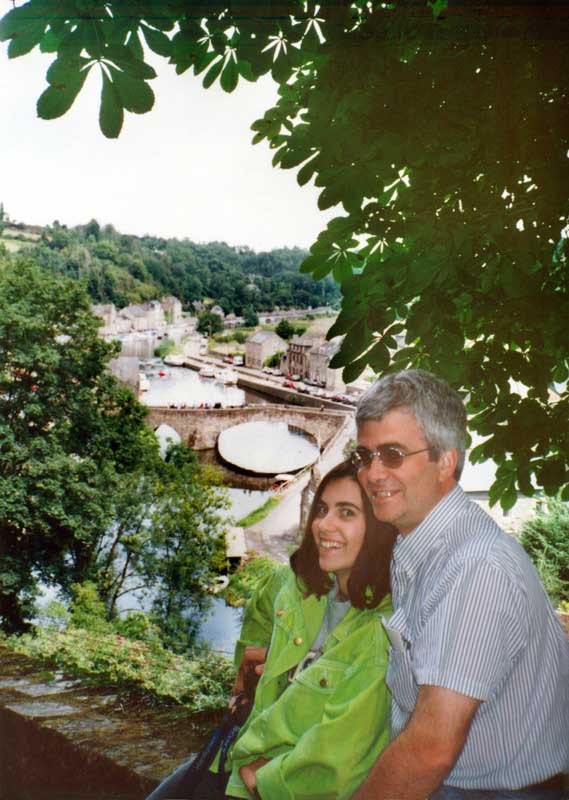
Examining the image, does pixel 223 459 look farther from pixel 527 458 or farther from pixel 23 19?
pixel 23 19

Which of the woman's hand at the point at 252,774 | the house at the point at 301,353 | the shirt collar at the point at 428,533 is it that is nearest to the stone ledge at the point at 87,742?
the woman's hand at the point at 252,774

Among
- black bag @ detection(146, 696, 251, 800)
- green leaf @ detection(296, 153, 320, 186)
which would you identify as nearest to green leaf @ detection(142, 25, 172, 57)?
green leaf @ detection(296, 153, 320, 186)

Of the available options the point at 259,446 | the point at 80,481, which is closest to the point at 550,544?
the point at 259,446

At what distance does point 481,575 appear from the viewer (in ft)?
2.84

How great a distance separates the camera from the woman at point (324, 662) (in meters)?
1.04

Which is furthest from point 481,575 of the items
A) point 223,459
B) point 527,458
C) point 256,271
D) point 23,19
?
point 223,459

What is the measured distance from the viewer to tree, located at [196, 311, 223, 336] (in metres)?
2.56

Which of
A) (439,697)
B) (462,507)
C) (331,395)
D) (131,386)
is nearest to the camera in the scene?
(439,697)

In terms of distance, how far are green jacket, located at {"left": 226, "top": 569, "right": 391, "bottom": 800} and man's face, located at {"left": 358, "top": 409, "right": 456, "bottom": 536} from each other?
192 millimetres

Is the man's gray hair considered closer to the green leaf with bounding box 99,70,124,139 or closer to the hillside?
the green leaf with bounding box 99,70,124,139

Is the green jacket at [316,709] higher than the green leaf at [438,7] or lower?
lower

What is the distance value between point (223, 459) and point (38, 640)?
1.27 meters

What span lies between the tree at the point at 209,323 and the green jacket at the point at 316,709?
57.4 inches

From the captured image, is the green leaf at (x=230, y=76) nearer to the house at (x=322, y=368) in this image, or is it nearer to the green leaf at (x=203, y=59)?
the green leaf at (x=203, y=59)
